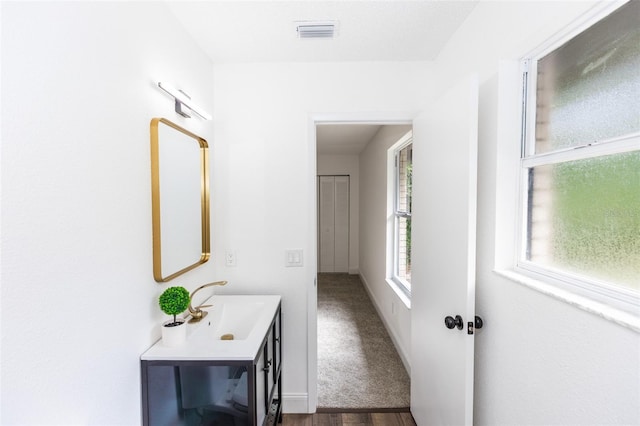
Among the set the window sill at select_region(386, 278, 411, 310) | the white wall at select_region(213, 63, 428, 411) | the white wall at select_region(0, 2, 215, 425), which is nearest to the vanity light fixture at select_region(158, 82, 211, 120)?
the white wall at select_region(0, 2, 215, 425)

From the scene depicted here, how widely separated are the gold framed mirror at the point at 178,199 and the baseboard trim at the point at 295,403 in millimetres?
1136

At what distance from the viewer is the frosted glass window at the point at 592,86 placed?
0.77 meters

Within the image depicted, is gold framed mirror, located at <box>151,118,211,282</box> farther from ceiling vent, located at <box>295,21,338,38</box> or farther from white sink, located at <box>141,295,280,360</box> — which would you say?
ceiling vent, located at <box>295,21,338,38</box>

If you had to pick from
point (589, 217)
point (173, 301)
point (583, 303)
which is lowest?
point (173, 301)

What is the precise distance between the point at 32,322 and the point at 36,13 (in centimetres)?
77

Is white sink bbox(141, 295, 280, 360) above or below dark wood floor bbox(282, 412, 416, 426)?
above

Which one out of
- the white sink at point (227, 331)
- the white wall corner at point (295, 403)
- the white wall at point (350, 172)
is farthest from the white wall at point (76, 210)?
the white wall at point (350, 172)

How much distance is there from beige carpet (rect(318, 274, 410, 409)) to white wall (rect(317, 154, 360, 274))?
1778 mm

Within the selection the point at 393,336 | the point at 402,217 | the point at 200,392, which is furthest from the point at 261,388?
the point at 402,217

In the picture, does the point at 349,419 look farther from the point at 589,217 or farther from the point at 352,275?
the point at 352,275

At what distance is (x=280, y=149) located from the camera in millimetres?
1978

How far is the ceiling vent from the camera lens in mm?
1518

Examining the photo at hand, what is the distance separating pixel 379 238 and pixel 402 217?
0.72m

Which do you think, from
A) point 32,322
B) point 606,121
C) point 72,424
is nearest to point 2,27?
point 32,322
